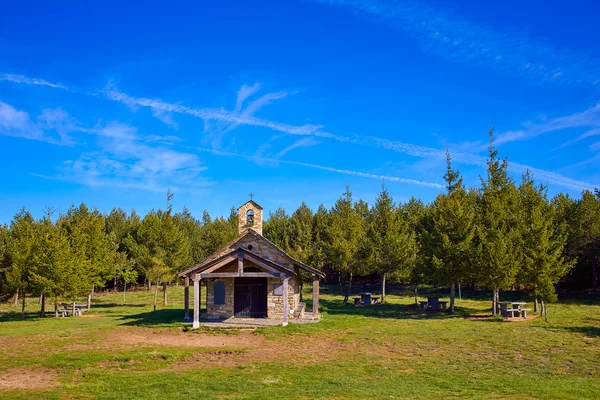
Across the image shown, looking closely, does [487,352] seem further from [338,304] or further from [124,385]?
[338,304]

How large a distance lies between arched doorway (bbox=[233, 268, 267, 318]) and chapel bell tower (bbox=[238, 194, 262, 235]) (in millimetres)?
3469

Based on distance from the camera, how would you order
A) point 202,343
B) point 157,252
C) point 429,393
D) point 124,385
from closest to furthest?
point 429,393 → point 124,385 → point 202,343 → point 157,252

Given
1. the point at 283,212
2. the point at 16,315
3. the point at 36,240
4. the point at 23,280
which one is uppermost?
the point at 283,212

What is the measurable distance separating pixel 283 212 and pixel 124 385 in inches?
2807

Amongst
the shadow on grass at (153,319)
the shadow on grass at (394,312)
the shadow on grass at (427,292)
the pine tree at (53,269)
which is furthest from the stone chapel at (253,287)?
the shadow on grass at (427,292)

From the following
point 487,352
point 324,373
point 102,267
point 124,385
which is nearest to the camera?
point 124,385

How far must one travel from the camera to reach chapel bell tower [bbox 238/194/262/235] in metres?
29.7

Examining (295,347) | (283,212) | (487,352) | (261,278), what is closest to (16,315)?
(261,278)

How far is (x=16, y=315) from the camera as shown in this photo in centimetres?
3316

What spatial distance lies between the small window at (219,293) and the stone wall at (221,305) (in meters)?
0.16

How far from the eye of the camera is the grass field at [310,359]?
1209cm

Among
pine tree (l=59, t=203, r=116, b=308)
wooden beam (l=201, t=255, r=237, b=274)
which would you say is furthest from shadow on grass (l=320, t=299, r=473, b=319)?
pine tree (l=59, t=203, r=116, b=308)

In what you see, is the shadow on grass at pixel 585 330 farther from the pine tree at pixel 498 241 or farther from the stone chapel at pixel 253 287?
the stone chapel at pixel 253 287

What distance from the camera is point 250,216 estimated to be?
2986 cm
